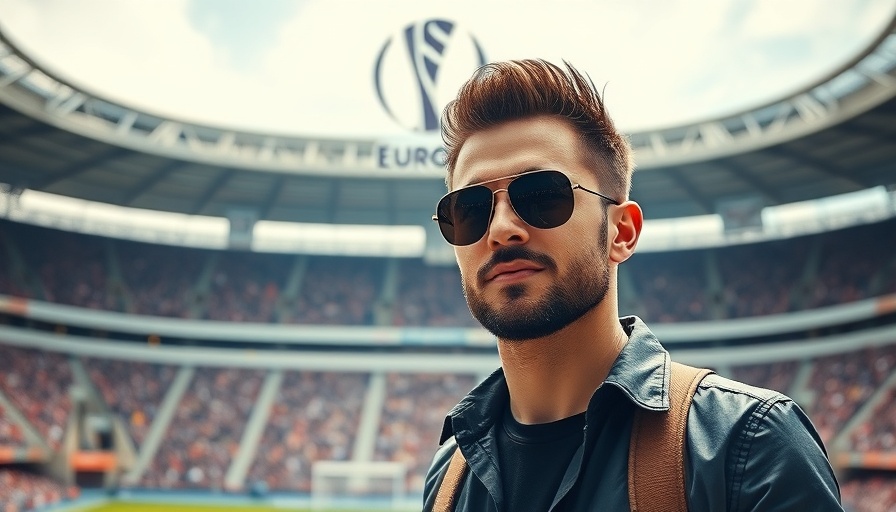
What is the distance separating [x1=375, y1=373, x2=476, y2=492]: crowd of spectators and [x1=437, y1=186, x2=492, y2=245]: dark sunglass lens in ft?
83.3

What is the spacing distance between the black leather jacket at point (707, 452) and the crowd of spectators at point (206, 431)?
28.9m

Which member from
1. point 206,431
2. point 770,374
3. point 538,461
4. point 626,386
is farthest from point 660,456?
→ point 770,374

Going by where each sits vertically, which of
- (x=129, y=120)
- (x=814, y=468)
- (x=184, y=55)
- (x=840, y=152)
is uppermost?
(x=184, y=55)

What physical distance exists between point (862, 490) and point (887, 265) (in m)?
12.0

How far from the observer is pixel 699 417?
1.52 meters

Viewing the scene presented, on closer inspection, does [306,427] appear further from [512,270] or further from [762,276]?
[512,270]

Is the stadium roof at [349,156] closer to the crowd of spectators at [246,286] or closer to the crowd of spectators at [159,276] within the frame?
the crowd of spectators at [159,276]

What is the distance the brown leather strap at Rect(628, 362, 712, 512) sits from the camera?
4.69ft

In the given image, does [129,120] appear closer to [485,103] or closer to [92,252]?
[92,252]

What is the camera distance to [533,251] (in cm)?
184

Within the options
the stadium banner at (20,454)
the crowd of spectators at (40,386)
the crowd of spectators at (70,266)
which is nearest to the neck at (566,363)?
the stadium banner at (20,454)

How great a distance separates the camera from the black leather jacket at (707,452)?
1.35 m

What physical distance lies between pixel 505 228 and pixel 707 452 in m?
0.78

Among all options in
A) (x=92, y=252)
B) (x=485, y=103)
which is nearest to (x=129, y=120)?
(x=92, y=252)
